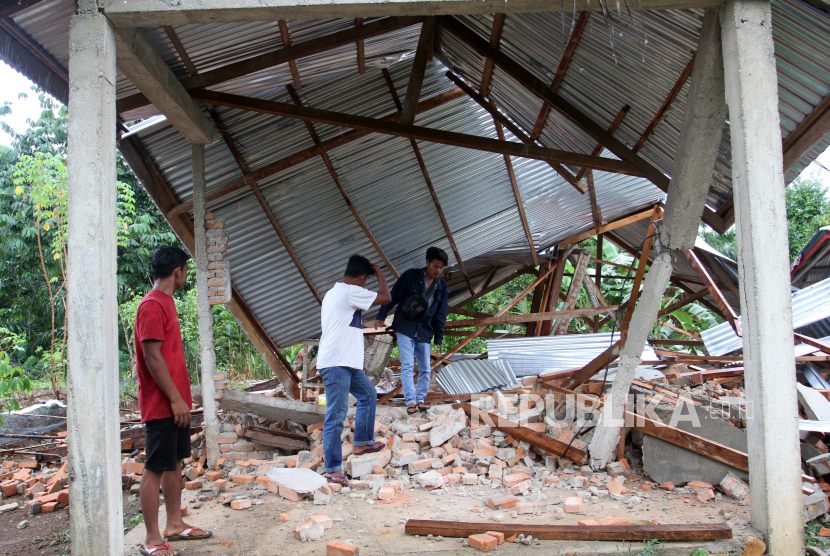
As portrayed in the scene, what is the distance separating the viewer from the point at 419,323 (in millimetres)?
6934

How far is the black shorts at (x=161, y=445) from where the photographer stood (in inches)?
143

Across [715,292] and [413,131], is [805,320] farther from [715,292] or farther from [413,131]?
[413,131]

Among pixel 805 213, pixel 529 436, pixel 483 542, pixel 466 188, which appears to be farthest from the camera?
pixel 805 213

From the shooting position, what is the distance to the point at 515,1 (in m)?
3.66

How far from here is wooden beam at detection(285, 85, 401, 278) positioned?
274 inches

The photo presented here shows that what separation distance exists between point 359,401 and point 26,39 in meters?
4.10

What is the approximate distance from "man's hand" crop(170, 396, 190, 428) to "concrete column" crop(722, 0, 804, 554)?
11.6ft

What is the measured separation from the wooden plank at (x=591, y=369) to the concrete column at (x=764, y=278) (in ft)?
8.22

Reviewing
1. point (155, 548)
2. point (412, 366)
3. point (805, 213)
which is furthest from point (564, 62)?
point (805, 213)

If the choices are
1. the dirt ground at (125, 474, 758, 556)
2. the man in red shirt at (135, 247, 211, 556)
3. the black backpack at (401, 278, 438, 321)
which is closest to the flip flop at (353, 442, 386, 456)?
the dirt ground at (125, 474, 758, 556)

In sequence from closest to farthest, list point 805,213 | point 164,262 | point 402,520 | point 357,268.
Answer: point 164,262 < point 402,520 < point 357,268 < point 805,213

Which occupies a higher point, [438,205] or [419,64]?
[419,64]

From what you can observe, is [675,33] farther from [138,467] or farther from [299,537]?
[138,467]

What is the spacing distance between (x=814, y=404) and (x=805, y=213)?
14.4 meters
